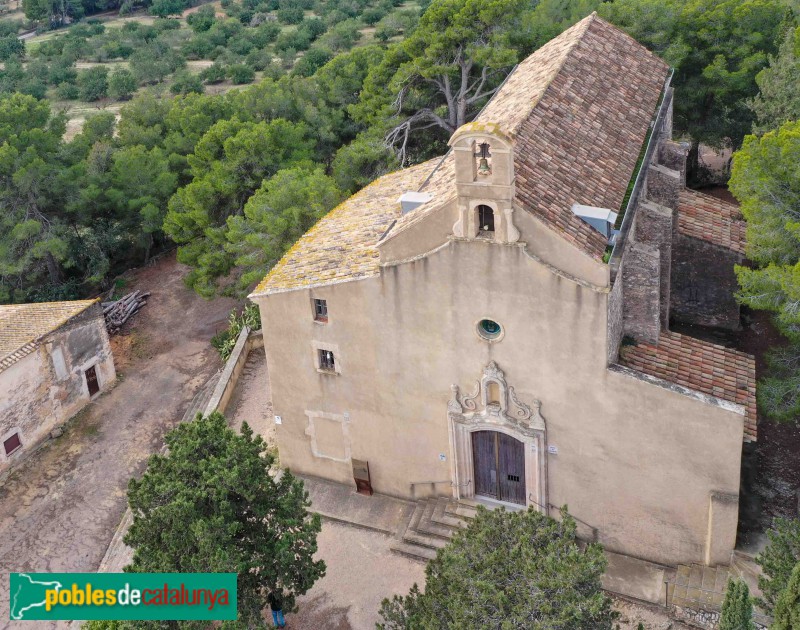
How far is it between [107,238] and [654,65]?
85.6 ft

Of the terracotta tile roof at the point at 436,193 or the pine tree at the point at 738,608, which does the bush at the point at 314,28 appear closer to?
the terracotta tile roof at the point at 436,193

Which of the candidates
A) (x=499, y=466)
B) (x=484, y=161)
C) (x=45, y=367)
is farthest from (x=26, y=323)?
(x=484, y=161)

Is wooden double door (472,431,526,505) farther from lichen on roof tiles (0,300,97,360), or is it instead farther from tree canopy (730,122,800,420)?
lichen on roof tiles (0,300,97,360)

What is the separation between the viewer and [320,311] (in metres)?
21.5

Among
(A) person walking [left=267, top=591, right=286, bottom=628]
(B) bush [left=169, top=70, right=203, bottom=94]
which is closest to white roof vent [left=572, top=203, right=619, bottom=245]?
(A) person walking [left=267, top=591, right=286, bottom=628]

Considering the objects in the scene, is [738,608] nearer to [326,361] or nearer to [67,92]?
[326,361]

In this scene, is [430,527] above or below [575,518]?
below

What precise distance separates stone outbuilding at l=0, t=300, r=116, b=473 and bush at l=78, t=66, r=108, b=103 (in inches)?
1724

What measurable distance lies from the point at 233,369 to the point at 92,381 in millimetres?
6337

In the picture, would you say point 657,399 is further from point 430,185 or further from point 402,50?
point 402,50

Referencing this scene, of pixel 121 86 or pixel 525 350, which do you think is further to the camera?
pixel 121 86

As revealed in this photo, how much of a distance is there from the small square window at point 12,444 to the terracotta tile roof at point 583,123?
18.4 meters

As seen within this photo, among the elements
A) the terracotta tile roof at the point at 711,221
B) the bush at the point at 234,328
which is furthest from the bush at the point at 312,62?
the terracotta tile roof at the point at 711,221

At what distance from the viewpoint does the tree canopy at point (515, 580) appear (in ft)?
46.5
